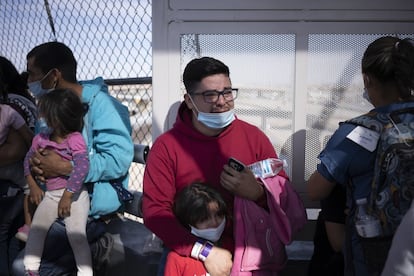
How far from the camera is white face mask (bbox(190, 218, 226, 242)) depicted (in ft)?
6.95

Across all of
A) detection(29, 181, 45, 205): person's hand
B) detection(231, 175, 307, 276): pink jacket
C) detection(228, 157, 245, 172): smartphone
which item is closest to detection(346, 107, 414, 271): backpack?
detection(231, 175, 307, 276): pink jacket

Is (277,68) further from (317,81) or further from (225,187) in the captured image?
(225,187)

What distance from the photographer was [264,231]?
212cm

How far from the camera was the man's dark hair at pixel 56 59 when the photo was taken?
2.66 m

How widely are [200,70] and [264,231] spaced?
32.3 inches

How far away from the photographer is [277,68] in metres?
2.70

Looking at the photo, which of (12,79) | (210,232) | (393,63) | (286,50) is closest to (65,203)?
(210,232)

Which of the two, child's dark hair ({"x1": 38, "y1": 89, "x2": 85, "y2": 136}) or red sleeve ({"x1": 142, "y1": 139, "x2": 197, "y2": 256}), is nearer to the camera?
red sleeve ({"x1": 142, "y1": 139, "x2": 197, "y2": 256})

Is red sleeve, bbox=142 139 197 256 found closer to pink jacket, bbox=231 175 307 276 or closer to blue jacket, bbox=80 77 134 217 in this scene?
pink jacket, bbox=231 175 307 276

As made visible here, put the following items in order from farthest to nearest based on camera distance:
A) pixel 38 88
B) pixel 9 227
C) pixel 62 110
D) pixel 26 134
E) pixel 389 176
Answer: pixel 9 227, pixel 26 134, pixel 38 88, pixel 62 110, pixel 389 176

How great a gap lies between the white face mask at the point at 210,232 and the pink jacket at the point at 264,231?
0.07 meters

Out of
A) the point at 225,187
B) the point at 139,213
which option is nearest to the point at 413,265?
the point at 225,187

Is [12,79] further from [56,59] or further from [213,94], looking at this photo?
[213,94]

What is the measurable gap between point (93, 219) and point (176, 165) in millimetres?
762
